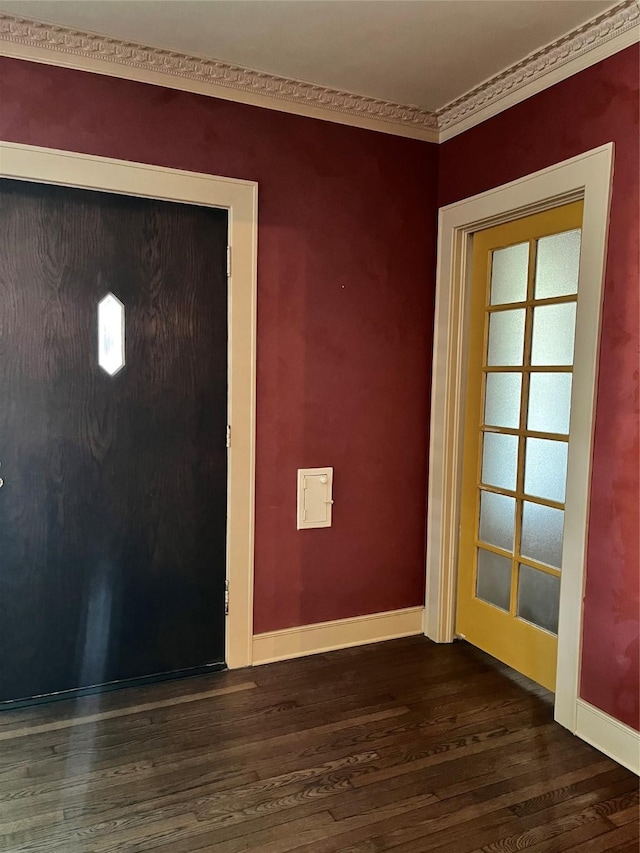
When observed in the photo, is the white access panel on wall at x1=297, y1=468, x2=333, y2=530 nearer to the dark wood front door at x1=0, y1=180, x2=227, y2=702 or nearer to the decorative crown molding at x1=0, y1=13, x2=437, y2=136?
the dark wood front door at x1=0, y1=180, x2=227, y2=702

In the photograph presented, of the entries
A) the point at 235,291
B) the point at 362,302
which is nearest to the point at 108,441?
the point at 235,291

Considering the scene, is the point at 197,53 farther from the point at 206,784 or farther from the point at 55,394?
the point at 206,784

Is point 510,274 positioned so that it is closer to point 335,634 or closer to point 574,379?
point 574,379

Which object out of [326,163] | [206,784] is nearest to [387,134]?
[326,163]

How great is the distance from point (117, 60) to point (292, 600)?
236cm

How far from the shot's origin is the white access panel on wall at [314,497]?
2973 millimetres

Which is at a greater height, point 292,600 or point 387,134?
point 387,134

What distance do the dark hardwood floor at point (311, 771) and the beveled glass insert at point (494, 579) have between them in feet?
1.08

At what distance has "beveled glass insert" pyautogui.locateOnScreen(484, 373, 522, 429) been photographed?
2846 mm

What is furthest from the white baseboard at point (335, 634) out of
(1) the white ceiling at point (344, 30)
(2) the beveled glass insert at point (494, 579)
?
(1) the white ceiling at point (344, 30)

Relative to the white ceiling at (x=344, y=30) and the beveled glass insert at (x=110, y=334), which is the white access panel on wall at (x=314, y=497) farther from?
the white ceiling at (x=344, y=30)

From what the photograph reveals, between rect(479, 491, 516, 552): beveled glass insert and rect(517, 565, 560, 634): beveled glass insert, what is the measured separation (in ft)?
0.52

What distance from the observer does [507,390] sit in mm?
2902

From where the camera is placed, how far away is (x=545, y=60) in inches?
97.3
